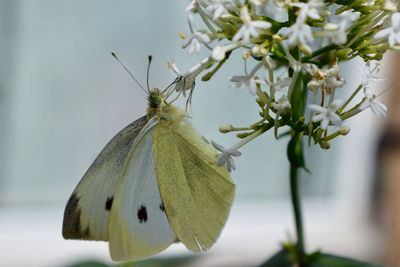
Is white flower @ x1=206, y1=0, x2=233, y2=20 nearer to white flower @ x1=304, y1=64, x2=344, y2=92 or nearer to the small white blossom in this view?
the small white blossom

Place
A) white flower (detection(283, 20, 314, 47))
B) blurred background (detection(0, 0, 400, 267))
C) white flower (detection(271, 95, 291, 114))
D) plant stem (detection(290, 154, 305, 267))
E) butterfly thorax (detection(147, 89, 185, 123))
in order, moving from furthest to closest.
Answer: blurred background (detection(0, 0, 400, 267)) < butterfly thorax (detection(147, 89, 185, 123)) < plant stem (detection(290, 154, 305, 267)) < white flower (detection(271, 95, 291, 114)) < white flower (detection(283, 20, 314, 47))

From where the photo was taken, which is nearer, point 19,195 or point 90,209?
point 90,209

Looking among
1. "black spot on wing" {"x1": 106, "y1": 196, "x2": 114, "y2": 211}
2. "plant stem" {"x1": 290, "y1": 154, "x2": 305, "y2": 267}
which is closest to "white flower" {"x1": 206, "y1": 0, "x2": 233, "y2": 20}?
"plant stem" {"x1": 290, "y1": 154, "x2": 305, "y2": 267}

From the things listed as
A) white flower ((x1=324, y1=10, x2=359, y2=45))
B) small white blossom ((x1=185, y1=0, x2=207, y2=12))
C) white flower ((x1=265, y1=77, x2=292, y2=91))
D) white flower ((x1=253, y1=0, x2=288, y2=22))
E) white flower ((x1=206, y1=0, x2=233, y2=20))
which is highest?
small white blossom ((x1=185, y1=0, x2=207, y2=12))

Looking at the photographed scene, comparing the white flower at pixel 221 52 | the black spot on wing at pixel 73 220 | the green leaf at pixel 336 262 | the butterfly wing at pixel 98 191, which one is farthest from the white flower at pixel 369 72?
the black spot on wing at pixel 73 220

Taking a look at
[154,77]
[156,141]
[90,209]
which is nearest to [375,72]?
[156,141]

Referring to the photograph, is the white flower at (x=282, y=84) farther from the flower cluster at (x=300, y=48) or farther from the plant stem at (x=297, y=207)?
the plant stem at (x=297, y=207)

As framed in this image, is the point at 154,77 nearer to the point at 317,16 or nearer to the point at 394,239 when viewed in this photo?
the point at 394,239
